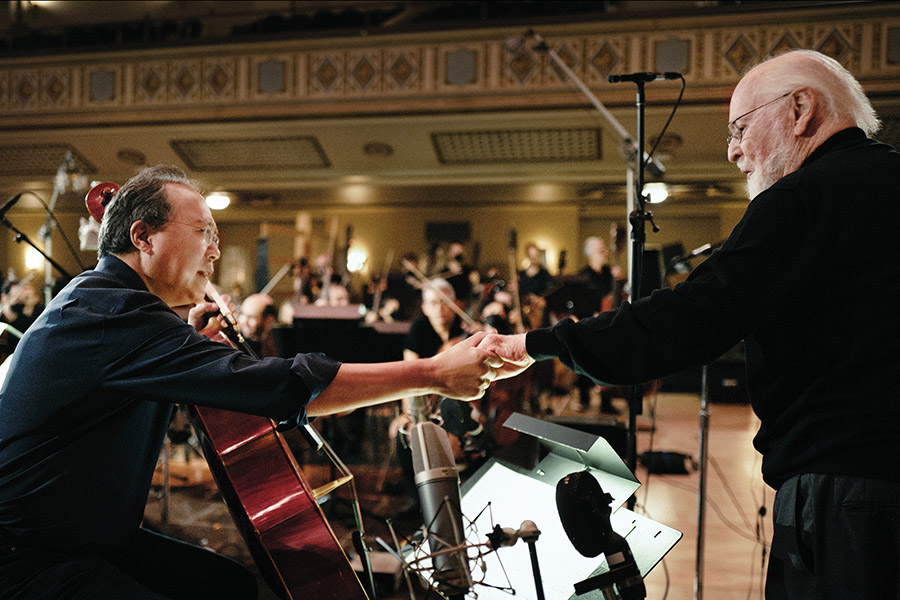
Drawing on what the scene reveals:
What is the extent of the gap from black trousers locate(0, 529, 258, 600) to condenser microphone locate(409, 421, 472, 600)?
701mm

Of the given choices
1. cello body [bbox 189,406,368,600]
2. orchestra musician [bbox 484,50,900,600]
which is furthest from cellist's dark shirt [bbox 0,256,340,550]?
orchestra musician [bbox 484,50,900,600]

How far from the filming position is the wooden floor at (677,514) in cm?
308

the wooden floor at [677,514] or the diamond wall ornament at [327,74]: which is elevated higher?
the diamond wall ornament at [327,74]

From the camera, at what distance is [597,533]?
125cm

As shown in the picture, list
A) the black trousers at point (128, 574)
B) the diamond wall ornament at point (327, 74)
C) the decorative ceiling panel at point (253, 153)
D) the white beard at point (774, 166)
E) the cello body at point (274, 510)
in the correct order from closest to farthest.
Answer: the black trousers at point (128, 574) → the white beard at point (774, 166) → the cello body at point (274, 510) → the diamond wall ornament at point (327, 74) → the decorative ceiling panel at point (253, 153)

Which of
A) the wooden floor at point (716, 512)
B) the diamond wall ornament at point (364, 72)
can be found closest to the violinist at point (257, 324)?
the wooden floor at point (716, 512)

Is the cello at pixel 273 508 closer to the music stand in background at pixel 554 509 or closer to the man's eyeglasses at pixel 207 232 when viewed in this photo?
the music stand in background at pixel 554 509

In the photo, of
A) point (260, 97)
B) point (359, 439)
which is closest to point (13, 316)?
point (260, 97)

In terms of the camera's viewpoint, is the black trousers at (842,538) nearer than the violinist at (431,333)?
Yes

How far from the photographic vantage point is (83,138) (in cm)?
1118

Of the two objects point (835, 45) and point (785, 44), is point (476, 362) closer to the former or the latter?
point (785, 44)

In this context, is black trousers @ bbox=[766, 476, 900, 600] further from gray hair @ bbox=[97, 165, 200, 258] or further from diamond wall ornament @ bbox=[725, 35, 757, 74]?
diamond wall ornament @ bbox=[725, 35, 757, 74]

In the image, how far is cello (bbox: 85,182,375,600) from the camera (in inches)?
70.9

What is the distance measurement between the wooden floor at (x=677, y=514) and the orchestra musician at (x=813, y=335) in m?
0.59
